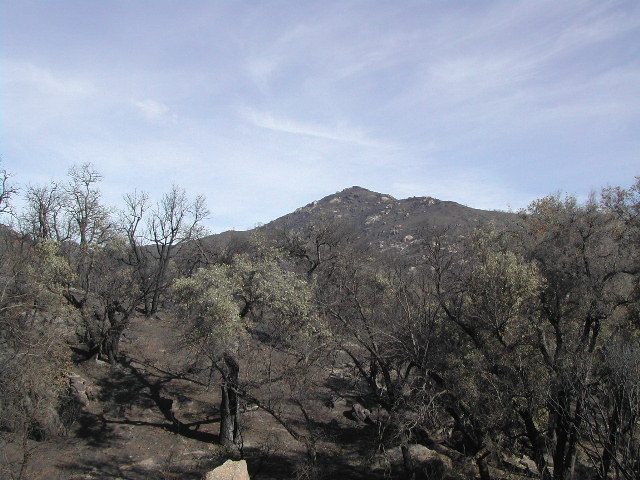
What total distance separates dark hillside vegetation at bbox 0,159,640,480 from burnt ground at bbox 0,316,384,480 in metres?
0.11

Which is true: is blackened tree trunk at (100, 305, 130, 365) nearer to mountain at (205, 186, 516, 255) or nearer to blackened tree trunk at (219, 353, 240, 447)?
blackened tree trunk at (219, 353, 240, 447)

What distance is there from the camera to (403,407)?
65.1ft

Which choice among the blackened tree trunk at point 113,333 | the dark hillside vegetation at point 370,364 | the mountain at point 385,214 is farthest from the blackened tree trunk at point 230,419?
the mountain at point 385,214

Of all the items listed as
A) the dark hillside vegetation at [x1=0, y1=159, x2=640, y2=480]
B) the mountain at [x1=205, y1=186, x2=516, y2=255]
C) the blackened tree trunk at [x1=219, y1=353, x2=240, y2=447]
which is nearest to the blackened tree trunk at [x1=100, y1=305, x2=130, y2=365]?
the dark hillside vegetation at [x1=0, y1=159, x2=640, y2=480]

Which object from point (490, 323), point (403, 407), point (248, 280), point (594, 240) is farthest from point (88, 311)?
point (594, 240)

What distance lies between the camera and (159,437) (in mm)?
25125

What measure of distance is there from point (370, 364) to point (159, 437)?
12017mm

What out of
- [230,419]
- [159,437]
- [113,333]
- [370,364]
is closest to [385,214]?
[113,333]

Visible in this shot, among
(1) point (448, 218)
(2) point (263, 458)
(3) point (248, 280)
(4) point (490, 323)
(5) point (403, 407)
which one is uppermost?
(1) point (448, 218)

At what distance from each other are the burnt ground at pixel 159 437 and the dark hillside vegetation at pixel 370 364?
11cm

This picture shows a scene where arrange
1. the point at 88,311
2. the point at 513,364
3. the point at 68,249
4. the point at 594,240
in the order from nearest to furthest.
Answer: the point at 513,364, the point at 594,240, the point at 88,311, the point at 68,249

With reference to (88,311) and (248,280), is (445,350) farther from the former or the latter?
(88,311)

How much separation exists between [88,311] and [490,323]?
79.7 feet

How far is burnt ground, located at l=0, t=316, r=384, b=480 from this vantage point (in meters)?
21.8
